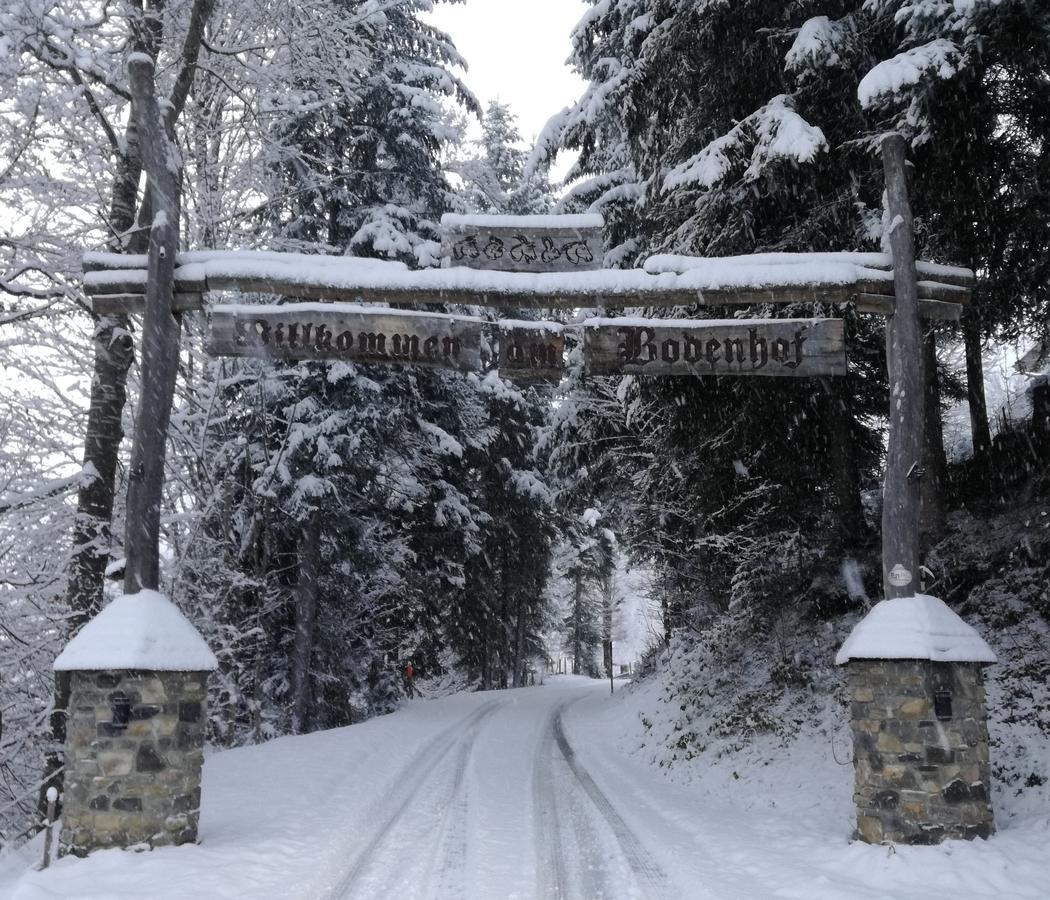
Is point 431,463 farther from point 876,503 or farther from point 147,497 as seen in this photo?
point 147,497

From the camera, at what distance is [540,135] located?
42.4 feet

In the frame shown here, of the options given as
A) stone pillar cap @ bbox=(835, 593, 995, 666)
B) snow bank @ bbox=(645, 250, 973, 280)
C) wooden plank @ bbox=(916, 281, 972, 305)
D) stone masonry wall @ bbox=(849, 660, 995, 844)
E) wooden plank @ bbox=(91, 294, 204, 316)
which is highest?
snow bank @ bbox=(645, 250, 973, 280)

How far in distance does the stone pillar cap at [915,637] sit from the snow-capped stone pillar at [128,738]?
551 cm

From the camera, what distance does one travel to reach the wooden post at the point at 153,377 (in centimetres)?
702

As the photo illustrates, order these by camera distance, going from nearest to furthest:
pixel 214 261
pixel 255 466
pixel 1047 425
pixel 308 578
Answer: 1. pixel 214 261
2. pixel 1047 425
3. pixel 255 466
4. pixel 308 578

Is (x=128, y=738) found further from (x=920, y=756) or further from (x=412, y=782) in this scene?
(x=920, y=756)

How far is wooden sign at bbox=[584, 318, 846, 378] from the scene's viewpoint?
772 cm

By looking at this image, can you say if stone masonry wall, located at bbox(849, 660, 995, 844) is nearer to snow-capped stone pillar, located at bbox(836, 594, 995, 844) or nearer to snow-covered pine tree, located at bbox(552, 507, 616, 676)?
snow-capped stone pillar, located at bbox(836, 594, 995, 844)

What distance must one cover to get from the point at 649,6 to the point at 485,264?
6.50 m

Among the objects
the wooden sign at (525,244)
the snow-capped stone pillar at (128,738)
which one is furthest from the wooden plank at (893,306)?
the snow-capped stone pillar at (128,738)

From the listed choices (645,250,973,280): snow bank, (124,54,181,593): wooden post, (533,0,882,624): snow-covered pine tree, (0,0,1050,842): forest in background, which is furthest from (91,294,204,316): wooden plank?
(533,0,882,624): snow-covered pine tree

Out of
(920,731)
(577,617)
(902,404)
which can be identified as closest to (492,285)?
(902,404)

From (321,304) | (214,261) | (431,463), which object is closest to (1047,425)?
(321,304)

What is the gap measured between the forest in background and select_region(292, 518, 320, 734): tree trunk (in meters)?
0.06
